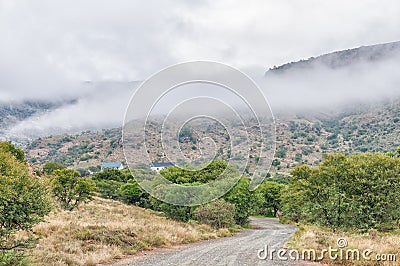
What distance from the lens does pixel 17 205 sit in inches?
501

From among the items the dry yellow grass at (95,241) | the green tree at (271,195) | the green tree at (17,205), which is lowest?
the green tree at (271,195)

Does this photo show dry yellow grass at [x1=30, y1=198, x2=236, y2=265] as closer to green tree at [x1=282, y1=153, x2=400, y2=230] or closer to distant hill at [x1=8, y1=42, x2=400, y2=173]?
green tree at [x1=282, y1=153, x2=400, y2=230]

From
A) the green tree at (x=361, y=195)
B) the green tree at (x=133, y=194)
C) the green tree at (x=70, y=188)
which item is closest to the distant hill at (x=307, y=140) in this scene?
the green tree at (x=133, y=194)

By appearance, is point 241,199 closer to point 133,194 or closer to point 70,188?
point 70,188

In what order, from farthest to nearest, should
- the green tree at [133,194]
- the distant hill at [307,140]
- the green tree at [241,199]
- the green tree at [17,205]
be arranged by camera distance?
the distant hill at [307,140]
the green tree at [133,194]
the green tree at [241,199]
the green tree at [17,205]

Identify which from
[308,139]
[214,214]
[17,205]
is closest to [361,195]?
[214,214]

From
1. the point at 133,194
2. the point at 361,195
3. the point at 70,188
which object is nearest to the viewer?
the point at 361,195

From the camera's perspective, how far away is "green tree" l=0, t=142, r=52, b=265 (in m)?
12.3

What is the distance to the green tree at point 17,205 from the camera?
12312mm

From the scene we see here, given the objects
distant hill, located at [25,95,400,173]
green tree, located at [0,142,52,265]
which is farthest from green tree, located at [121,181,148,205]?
distant hill, located at [25,95,400,173]

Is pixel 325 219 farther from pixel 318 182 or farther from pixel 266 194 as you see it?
pixel 266 194

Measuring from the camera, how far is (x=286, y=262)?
50.4 feet

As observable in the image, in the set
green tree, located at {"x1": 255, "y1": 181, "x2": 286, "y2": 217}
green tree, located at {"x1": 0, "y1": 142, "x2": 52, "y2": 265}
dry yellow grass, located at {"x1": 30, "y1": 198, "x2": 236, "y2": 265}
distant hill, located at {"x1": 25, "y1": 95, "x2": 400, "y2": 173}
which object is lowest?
green tree, located at {"x1": 255, "y1": 181, "x2": 286, "y2": 217}

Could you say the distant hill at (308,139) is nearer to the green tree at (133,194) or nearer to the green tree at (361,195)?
the green tree at (133,194)
